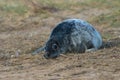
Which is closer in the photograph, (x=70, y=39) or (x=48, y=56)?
(x=48, y=56)

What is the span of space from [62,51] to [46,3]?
45.0 ft

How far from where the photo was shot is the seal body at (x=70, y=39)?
957 cm

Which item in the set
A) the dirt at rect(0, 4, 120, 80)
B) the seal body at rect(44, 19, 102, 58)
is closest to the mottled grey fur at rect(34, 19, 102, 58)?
the seal body at rect(44, 19, 102, 58)

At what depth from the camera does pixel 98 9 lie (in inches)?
897

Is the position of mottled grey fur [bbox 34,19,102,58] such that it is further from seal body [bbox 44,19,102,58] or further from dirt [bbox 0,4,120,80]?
dirt [bbox 0,4,120,80]

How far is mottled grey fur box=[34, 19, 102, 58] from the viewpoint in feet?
31.4

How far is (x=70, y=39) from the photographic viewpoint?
32.3ft

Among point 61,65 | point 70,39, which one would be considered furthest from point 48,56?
point 61,65

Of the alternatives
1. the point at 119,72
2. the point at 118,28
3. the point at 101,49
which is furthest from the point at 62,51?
the point at 118,28

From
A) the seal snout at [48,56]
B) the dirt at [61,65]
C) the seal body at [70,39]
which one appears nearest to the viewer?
the dirt at [61,65]

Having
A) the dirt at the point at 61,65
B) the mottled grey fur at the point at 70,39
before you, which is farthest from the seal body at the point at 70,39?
the dirt at the point at 61,65

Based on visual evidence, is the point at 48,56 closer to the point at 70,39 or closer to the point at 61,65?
the point at 70,39

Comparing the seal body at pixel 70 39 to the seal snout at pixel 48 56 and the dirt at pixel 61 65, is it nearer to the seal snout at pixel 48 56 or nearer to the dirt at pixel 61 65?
the seal snout at pixel 48 56

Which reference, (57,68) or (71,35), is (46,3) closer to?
(71,35)
